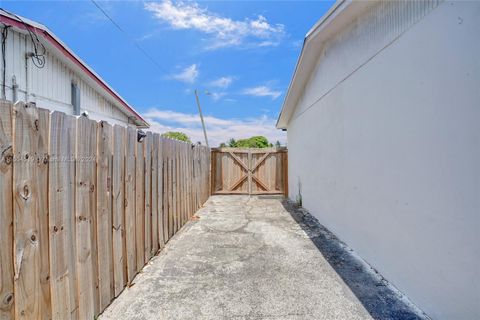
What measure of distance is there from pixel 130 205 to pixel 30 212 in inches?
57.4

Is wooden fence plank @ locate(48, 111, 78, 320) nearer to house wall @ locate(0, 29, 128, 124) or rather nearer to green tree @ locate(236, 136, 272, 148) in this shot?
house wall @ locate(0, 29, 128, 124)

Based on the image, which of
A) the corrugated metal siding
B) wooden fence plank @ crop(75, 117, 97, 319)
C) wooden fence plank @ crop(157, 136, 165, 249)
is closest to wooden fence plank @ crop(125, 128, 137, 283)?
wooden fence plank @ crop(75, 117, 97, 319)

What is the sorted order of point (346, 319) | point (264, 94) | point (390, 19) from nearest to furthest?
1. point (346, 319)
2. point (390, 19)
3. point (264, 94)

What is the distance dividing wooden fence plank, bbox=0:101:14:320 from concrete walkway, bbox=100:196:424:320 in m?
1.10

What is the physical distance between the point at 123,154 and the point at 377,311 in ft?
10.0

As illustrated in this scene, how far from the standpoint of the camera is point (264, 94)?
15508mm

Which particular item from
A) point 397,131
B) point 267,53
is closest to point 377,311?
point 397,131

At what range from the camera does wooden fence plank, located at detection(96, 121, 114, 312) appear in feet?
7.81

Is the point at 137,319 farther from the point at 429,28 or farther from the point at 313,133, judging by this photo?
the point at 313,133

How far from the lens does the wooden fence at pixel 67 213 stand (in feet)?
4.89

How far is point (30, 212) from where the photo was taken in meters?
1.61

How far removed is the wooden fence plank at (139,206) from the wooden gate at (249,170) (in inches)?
285

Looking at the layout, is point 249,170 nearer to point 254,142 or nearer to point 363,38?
point 363,38

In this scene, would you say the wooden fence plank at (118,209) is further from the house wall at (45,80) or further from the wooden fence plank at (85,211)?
the house wall at (45,80)
